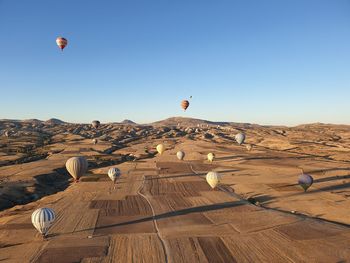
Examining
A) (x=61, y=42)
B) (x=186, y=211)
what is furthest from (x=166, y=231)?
(x=61, y=42)

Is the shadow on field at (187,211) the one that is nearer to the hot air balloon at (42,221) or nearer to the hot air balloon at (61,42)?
the hot air balloon at (42,221)

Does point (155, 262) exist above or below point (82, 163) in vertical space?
below

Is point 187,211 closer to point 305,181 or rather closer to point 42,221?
point 42,221

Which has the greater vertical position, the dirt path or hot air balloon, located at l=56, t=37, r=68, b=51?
hot air balloon, located at l=56, t=37, r=68, b=51

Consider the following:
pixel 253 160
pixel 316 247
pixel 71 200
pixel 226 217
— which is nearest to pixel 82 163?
pixel 71 200

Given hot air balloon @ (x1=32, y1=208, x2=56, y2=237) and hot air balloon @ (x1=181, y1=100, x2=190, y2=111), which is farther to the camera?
hot air balloon @ (x1=181, y1=100, x2=190, y2=111)

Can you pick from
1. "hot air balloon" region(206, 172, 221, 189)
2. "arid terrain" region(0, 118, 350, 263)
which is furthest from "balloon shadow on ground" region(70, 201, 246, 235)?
"hot air balloon" region(206, 172, 221, 189)

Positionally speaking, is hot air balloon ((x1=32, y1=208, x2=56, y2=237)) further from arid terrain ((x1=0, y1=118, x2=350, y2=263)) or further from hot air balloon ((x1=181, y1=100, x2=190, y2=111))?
hot air balloon ((x1=181, y1=100, x2=190, y2=111))

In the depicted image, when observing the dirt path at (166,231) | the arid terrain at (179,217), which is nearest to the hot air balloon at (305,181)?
the arid terrain at (179,217)

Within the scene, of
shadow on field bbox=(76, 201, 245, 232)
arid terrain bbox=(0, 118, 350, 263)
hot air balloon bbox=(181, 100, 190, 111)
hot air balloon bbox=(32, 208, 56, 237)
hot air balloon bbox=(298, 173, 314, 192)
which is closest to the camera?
arid terrain bbox=(0, 118, 350, 263)

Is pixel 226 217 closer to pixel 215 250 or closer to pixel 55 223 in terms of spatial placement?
pixel 215 250

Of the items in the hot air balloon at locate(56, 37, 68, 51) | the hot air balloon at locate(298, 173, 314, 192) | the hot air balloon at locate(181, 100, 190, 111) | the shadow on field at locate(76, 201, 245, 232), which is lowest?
the shadow on field at locate(76, 201, 245, 232)
